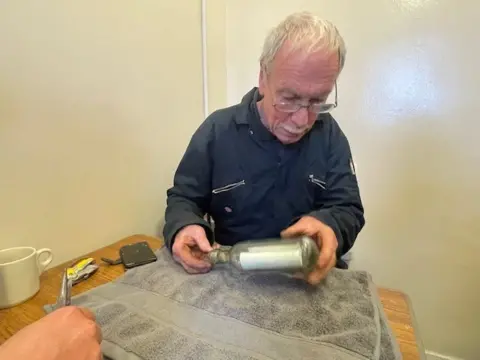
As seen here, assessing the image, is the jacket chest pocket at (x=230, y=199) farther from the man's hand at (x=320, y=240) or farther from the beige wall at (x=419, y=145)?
the beige wall at (x=419, y=145)

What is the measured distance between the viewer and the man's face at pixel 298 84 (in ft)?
2.65

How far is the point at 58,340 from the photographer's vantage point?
16.9 inches

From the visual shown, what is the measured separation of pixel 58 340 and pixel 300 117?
0.64 m

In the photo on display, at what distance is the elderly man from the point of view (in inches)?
33.7

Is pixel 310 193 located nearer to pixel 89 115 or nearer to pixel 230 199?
pixel 230 199

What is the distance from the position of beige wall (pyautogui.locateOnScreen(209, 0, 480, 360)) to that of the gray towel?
57 cm

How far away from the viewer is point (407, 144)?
1.20 metres

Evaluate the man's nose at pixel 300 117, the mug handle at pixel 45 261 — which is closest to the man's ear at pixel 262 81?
the man's nose at pixel 300 117

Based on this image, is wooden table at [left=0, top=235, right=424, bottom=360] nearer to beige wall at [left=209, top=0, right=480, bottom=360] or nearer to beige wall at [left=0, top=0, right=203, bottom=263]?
beige wall at [left=0, top=0, right=203, bottom=263]

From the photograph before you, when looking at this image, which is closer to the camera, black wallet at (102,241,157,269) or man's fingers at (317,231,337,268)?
man's fingers at (317,231,337,268)

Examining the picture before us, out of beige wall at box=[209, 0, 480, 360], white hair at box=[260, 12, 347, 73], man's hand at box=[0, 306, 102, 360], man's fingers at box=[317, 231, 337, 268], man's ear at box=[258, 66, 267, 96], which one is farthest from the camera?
beige wall at box=[209, 0, 480, 360]

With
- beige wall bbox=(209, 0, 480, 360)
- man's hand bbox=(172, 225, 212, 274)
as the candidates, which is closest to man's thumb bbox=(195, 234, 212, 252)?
man's hand bbox=(172, 225, 212, 274)

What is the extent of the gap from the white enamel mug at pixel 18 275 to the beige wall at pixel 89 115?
40 millimetres

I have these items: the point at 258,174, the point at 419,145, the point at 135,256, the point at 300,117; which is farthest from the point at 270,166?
the point at 419,145
